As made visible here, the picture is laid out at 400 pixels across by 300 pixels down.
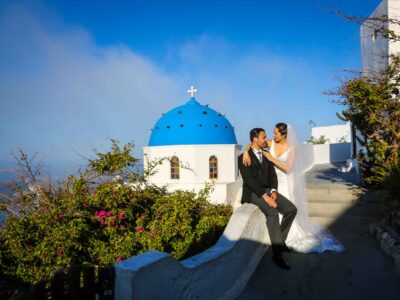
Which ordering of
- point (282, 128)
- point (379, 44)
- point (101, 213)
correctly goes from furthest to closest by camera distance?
1. point (379, 44)
2. point (101, 213)
3. point (282, 128)

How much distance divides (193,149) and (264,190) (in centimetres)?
1601

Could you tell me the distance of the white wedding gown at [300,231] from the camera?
5.09 metres

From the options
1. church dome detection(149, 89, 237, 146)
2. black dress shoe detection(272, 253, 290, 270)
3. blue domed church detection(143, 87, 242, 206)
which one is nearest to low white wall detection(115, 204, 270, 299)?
black dress shoe detection(272, 253, 290, 270)

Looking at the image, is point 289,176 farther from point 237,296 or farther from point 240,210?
point 237,296

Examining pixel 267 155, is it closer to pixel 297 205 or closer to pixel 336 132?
pixel 297 205

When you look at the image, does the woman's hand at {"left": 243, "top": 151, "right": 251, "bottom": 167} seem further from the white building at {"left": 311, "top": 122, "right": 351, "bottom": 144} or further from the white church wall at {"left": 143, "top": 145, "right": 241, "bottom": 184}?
the white building at {"left": 311, "top": 122, "right": 351, "bottom": 144}

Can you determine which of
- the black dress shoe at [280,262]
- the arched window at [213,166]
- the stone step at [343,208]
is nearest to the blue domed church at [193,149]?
the arched window at [213,166]

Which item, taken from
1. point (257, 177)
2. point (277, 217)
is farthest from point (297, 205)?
point (257, 177)

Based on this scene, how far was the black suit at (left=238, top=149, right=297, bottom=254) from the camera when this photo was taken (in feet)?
15.4

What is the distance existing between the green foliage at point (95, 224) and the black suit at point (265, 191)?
1997mm

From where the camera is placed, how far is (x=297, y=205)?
5.38 meters

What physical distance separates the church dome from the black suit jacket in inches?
633

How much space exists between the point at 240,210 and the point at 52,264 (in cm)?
322

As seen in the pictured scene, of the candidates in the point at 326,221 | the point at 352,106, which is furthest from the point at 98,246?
the point at 352,106
